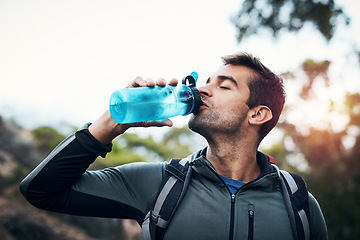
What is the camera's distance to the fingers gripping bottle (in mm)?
1676

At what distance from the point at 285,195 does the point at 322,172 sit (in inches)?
378

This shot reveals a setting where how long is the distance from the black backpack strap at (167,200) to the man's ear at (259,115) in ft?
2.37

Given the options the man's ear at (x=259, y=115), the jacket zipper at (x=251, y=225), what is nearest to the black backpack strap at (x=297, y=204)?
the jacket zipper at (x=251, y=225)

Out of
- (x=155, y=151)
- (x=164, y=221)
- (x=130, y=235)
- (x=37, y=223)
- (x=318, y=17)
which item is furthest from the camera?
(x=155, y=151)

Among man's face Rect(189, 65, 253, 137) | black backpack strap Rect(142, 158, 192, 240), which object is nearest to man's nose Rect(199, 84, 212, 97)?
man's face Rect(189, 65, 253, 137)

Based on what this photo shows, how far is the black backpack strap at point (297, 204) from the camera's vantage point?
5.73ft

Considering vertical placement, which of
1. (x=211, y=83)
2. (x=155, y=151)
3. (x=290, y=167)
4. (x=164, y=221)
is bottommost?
(x=155, y=151)

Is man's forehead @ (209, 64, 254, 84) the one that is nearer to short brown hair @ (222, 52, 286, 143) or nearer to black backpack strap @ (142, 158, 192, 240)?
short brown hair @ (222, 52, 286, 143)

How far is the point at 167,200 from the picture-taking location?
1720 mm

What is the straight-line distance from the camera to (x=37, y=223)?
21.8 feet

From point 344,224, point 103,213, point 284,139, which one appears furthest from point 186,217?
point 284,139

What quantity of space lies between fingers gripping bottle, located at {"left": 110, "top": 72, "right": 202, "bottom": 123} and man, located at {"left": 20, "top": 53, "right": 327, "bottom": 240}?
0.20 feet

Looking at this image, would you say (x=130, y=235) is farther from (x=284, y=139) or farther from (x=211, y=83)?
(x=284, y=139)

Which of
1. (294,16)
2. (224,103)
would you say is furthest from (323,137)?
(224,103)
